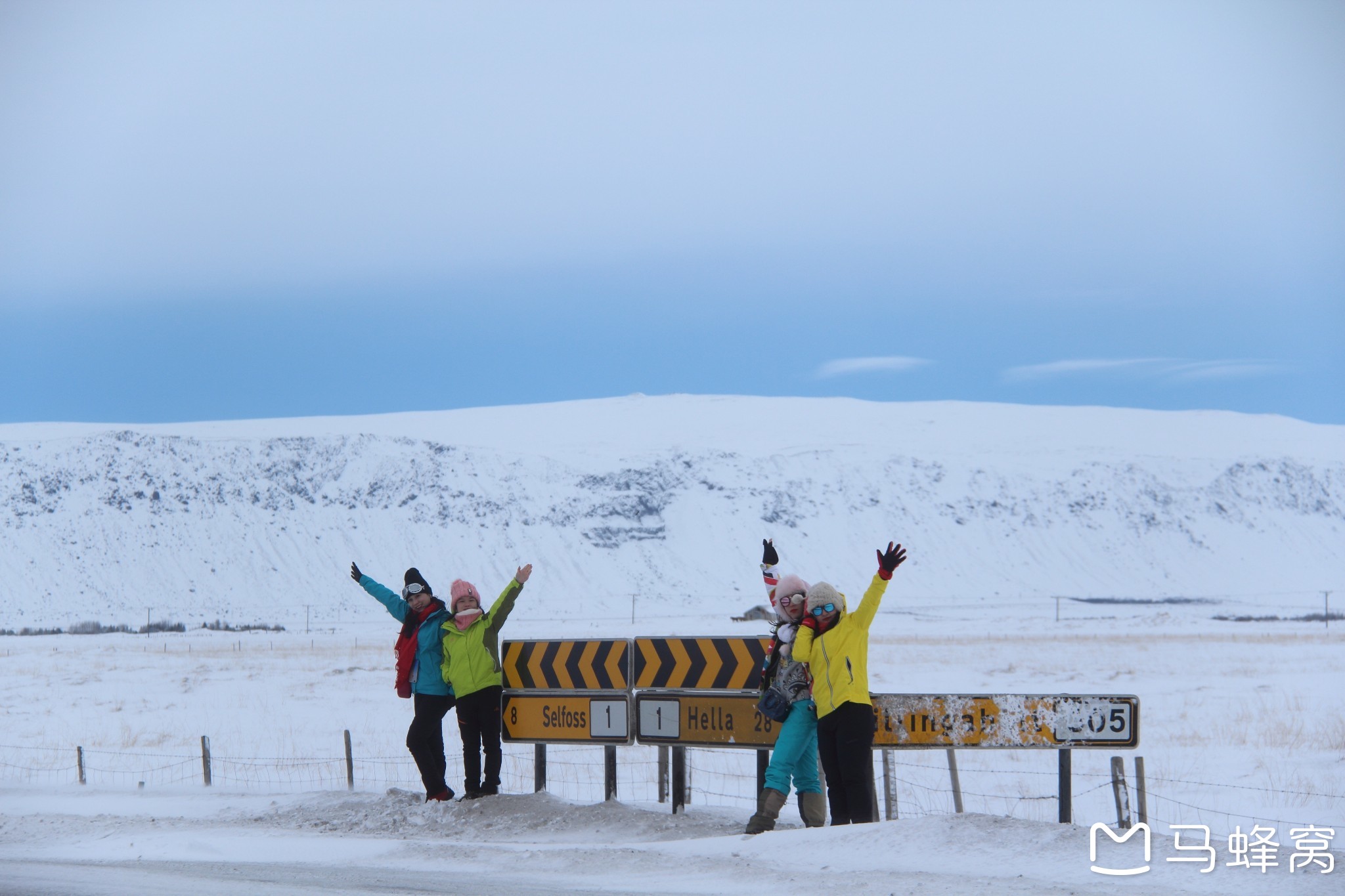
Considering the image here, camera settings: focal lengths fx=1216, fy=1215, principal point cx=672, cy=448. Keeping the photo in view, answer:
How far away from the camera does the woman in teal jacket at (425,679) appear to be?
956 cm

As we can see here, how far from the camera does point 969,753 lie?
15.2 meters

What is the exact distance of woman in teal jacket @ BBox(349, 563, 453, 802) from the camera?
31.4ft

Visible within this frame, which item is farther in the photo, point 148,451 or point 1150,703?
point 148,451

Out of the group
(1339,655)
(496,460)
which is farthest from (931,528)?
(1339,655)

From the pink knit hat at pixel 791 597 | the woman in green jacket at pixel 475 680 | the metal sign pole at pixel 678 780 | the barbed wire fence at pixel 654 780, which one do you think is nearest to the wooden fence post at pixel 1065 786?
the barbed wire fence at pixel 654 780

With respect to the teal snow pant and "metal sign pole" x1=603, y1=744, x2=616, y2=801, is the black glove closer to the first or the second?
the teal snow pant

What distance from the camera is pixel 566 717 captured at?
9.62 m

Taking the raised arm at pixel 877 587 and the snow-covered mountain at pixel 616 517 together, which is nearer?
the raised arm at pixel 877 587

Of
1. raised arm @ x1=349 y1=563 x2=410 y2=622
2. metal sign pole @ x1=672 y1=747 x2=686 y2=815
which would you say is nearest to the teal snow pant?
metal sign pole @ x1=672 y1=747 x2=686 y2=815

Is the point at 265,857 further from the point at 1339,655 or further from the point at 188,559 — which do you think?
the point at 188,559

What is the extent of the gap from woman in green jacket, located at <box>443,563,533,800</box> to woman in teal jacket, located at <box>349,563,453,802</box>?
109mm

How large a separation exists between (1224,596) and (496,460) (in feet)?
169

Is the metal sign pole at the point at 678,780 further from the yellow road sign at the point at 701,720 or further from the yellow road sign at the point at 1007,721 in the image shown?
the yellow road sign at the point at 1007,721

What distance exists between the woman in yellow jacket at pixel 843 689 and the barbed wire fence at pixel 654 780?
141cm
